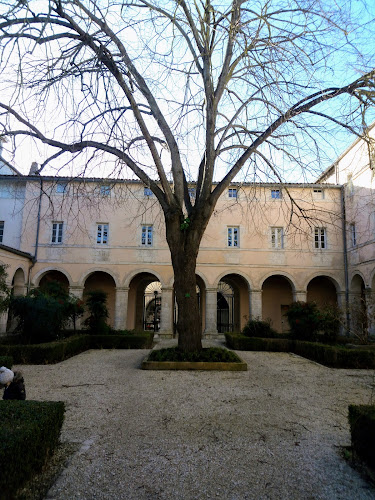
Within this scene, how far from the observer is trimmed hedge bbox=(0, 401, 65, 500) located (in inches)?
92.3

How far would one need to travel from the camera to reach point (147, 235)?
18.8 metres

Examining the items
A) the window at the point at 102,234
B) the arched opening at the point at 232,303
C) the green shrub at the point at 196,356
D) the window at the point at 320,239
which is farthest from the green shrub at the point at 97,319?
the window at the point at 320,239

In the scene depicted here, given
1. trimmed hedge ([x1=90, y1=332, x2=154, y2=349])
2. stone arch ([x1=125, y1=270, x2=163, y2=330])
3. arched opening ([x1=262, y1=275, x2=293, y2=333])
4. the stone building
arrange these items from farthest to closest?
arched opening ([x1=262, y1=275, x2=293, y2=333])
stone arch ([x1=125, y1=270, x2=163, y2=330])
the stone building
trimmed hedge ([x1=90, y1=332, x2=154, y2=349])

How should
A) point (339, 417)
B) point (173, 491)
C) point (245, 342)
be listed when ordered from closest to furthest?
point (173, 491) < point (339, 417) < point (245, 342)

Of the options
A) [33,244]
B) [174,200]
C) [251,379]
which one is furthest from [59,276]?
[251,379]

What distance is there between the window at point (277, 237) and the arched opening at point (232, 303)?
278cm

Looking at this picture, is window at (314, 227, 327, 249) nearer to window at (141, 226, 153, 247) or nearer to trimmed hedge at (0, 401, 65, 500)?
window at (141, 226, 153, 247)

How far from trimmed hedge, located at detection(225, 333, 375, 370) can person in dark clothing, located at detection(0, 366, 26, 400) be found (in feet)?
24.7

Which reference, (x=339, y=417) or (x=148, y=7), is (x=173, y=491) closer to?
(x=339, y=417)

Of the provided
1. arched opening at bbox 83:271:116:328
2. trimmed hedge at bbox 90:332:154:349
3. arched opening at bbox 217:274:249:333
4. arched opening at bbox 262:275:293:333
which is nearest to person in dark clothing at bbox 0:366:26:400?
trimmed hedge at bbox 90:332:154:349

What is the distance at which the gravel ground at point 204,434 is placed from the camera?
9.27 ft

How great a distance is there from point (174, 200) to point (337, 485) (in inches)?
261

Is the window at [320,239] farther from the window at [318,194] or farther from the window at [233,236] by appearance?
the window at [233,236]

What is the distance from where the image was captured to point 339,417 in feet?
15.6
